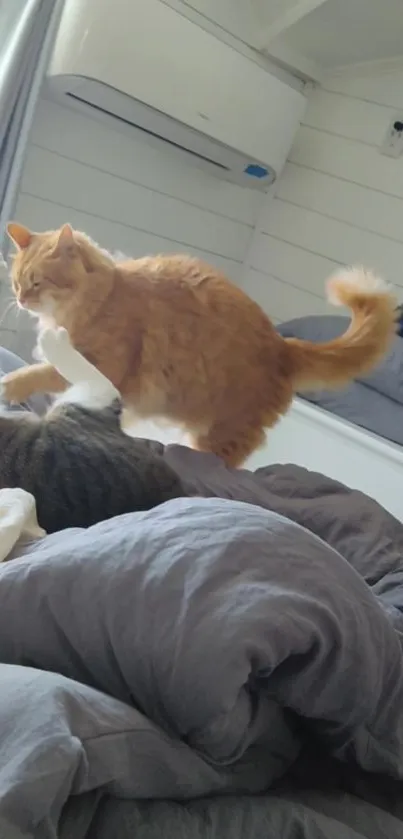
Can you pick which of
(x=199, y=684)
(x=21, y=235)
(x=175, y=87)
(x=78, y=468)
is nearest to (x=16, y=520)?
(x=78, y=468)

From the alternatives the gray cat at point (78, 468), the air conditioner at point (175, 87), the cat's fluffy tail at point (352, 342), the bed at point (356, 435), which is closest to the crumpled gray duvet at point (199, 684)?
the gray cat at point (78, 468)

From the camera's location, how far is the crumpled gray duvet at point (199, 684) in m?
0.47

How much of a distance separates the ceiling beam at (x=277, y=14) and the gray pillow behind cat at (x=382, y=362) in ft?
2.73

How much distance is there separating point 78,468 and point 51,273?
0.56 meters

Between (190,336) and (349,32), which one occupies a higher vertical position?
(349,32)

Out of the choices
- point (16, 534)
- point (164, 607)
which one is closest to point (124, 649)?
point (164, 607)

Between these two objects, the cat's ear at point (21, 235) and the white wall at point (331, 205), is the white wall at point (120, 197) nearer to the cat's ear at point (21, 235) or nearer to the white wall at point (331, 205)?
the white wall at point (331, 205)

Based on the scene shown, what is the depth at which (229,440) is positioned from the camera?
147cm

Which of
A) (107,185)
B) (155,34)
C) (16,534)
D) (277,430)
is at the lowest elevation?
(277,430)

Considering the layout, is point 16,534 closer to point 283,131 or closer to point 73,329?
point 73,329

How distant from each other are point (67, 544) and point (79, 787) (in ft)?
0.72

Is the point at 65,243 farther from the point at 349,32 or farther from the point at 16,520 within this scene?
the point at 349,32

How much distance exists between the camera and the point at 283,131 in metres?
2.44

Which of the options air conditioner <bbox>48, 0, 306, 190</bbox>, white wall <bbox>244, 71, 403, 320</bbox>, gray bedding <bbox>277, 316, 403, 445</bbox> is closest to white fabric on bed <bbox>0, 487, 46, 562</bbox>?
gray bedding <bbox>277, 316, 403, 445</bbox>
